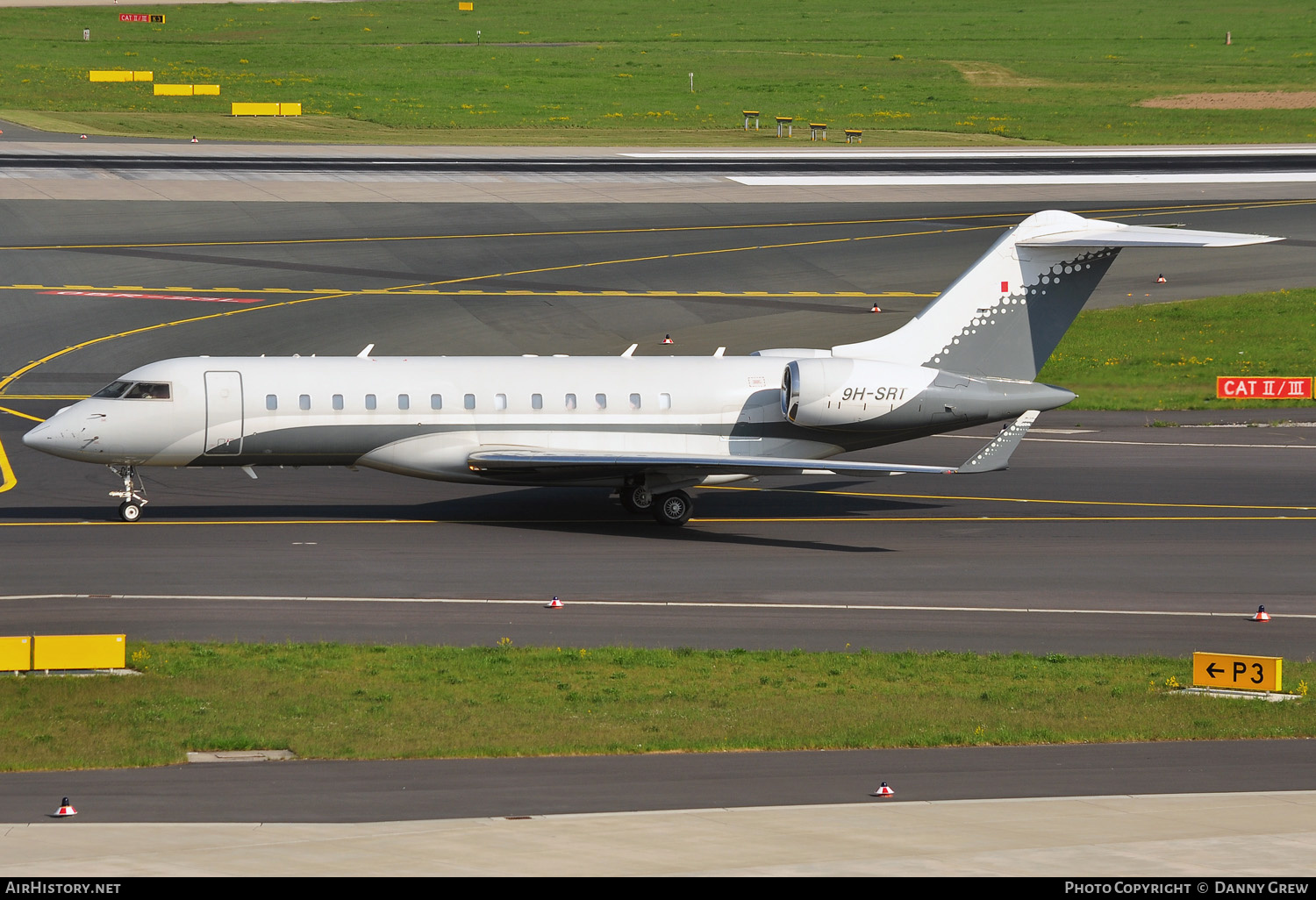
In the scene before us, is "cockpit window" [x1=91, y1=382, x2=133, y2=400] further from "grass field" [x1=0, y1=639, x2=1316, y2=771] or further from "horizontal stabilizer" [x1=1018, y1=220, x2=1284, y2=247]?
"horizontal stabilizer" [x1=1018, y1=220, x2=1284, y2=247]

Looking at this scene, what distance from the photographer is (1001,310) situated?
37.0 metres

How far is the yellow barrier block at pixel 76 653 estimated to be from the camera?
923 inches

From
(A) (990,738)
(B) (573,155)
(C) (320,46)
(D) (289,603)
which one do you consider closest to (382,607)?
(D) (289,603)

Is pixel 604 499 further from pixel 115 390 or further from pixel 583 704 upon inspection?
pixel 583 704

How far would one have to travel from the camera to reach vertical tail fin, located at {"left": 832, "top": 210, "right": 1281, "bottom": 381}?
36844mm

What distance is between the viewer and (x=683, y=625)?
2744 cm

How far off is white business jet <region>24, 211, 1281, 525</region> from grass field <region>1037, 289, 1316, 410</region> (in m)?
13.5

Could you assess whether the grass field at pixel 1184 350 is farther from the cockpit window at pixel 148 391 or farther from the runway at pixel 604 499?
the cockpit window at pixel 148 391

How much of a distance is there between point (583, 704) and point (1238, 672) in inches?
365

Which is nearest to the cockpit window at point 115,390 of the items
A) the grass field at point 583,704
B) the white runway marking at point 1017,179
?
the grass field at point 583,704

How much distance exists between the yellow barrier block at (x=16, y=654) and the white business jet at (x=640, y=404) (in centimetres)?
1128

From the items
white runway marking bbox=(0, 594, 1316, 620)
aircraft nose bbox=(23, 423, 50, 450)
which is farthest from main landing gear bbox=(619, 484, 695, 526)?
aircraft nose bbox=(23, 423, 50, 450)

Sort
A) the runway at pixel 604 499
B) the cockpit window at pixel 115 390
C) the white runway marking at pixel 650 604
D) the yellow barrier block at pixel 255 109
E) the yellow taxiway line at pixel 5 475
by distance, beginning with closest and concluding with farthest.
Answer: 1. the runway at pixel 604 499
2. the white runway marking at pixel 650 604
3. the cockpit window at pixel 115 390
4. the yellow taxiway line at pixel 5 475
5. the yellow barrier block at pixel 255 109
